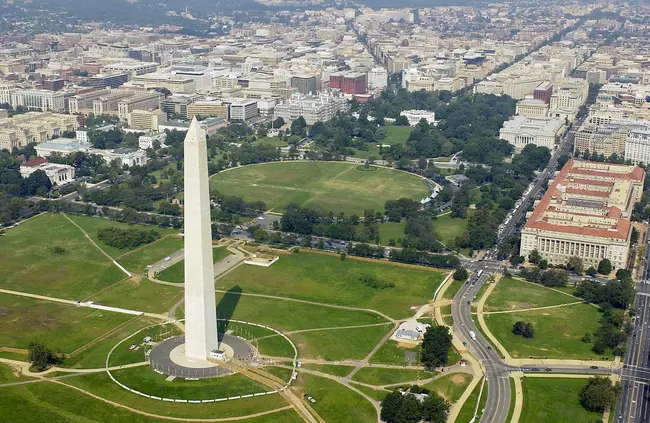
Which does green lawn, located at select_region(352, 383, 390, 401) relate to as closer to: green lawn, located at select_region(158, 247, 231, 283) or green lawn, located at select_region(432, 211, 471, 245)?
green lawn, located at select_region(158, 247, 231, 283)

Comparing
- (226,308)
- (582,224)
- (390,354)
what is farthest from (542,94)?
(390,354)

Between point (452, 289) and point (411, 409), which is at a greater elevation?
point (452, 289)

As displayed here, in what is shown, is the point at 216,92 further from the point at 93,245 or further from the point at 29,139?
the point at 93,245

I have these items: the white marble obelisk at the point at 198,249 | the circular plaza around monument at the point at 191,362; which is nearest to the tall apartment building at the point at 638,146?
the circular plaza around monument at the point at 191,362

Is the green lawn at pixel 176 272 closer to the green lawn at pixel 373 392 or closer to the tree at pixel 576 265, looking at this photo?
the green lawn at pixel 373 392

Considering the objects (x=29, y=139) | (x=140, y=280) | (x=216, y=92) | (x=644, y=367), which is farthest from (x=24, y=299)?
(x=216, y=92)

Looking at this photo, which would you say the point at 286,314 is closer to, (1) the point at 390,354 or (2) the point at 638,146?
(1) the point at 390,354
